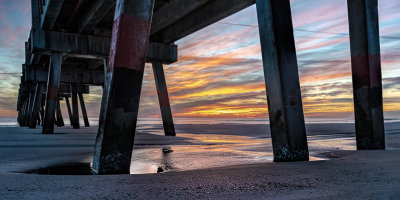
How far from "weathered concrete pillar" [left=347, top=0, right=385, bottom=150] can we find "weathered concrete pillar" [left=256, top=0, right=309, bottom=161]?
2.24 m

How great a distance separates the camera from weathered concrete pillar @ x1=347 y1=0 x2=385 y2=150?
18.5ft

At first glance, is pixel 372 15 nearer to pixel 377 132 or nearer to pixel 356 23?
pixel 356 23

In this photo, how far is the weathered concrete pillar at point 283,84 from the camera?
164 inches

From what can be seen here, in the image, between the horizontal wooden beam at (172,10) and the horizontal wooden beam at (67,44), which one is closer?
the horizontal wooden beam at (172,10)

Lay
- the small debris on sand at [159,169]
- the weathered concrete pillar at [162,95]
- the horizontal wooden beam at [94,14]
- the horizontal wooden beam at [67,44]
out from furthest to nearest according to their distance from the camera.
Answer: the weathered concrete pillar at [162,95], the horizontal wooden beam at [67,44], the horizontal wooden beam at [94,14], the small debris on sand at [159,169]

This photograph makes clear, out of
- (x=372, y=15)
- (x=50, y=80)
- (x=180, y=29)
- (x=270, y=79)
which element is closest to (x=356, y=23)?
(x=372, y=15)

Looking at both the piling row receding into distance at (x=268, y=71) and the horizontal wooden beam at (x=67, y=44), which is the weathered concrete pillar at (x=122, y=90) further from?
the horizontal wooden beam at (x=67, y=44)

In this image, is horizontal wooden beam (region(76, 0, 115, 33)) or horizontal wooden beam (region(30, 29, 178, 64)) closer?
horizontal wooden beam (region(76, 0, 115, 33))

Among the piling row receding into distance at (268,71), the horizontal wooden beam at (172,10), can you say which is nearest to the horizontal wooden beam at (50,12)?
the piling row receding into distance at (268,71)

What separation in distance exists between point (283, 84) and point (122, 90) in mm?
2234

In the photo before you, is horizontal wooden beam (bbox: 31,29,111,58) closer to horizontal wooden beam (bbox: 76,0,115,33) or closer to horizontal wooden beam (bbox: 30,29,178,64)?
horizontal wooden beam (bbox: 30,29,178,64)

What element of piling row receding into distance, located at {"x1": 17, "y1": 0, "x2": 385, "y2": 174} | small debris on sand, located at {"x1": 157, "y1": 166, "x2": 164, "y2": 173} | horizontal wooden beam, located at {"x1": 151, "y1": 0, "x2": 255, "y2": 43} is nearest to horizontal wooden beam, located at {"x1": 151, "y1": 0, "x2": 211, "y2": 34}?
piling row receding into distance, located at {"x1": 17, "y1": 0, "x2": 385, "y2": 174}

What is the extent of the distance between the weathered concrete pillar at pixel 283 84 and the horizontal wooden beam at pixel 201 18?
223 inches

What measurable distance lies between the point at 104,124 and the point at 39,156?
262 cm
